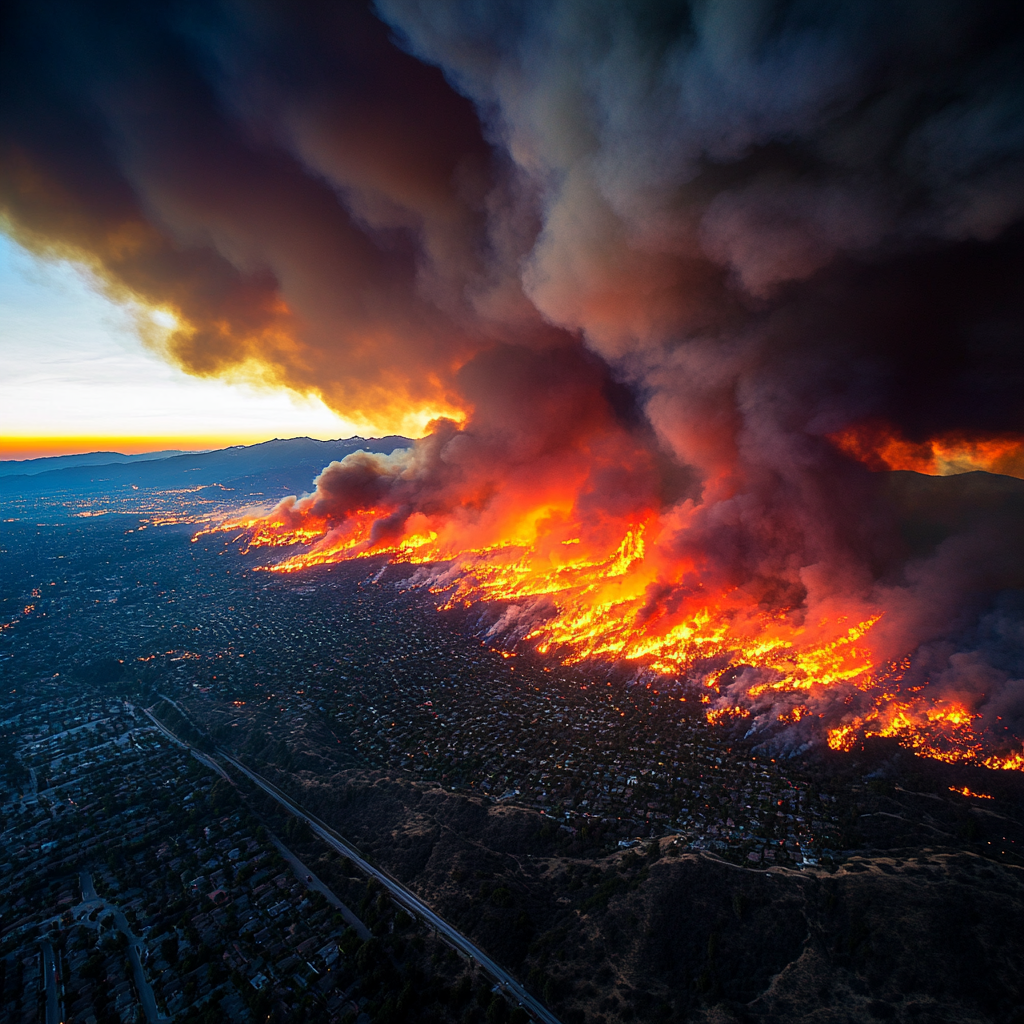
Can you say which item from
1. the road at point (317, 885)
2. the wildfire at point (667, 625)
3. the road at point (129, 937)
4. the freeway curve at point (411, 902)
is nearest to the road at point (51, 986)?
the road at point (129, 937)

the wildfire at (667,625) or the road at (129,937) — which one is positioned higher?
the wildfire at (667,625)

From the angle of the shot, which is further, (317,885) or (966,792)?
(966,792)

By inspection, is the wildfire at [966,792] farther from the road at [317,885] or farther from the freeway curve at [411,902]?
the road at [317,885]

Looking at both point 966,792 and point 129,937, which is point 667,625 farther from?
point 129,937

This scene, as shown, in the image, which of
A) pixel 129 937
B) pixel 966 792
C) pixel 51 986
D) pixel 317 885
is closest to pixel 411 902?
pixel 317 885

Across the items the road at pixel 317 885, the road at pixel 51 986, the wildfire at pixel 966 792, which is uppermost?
the wildfire at pixel 966 792

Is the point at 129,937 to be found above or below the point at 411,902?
below

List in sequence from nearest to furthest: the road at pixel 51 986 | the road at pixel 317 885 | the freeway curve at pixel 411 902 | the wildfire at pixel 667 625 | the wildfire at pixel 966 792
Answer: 1. the freeway curve at pixel 411 902
2. the road at pixel 51 986
3. the road at pixel 317 885
4. the wildfire at pixel 966 792
5. the wildfire at pixel 667 625

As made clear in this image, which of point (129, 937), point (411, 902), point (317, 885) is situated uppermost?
point (411, 902)

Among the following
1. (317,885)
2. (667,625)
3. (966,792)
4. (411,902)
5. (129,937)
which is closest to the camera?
(129,937)

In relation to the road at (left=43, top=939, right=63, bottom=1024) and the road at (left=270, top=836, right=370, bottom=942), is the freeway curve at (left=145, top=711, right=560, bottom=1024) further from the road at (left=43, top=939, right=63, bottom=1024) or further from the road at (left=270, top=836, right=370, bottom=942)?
the road at (left=43, top=939, right=63, bottom=1024)
